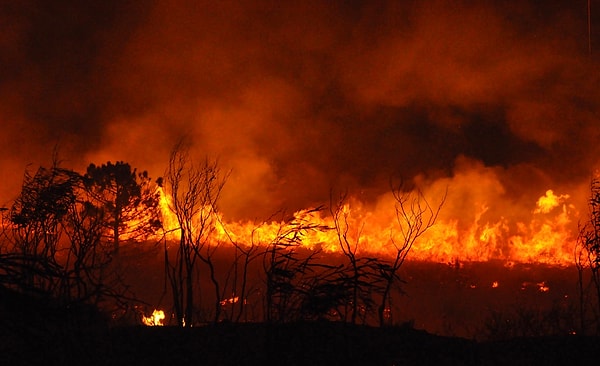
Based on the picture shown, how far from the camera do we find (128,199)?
30594mm

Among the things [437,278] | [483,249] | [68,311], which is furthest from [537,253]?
[68,311]

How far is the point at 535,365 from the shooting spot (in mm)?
9102

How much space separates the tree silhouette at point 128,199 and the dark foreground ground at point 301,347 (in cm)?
2107

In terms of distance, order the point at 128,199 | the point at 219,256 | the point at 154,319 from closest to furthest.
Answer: the point at 154,319 → the point at 128,199 → the point at 219,256

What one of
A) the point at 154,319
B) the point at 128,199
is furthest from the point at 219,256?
the point at 154,319

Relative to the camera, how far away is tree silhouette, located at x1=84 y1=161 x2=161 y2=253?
3005 centimetres

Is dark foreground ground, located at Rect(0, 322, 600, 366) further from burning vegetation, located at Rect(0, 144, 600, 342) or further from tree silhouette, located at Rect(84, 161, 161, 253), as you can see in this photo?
tree silhouette, located at Rect(84, 161, 161, 253)

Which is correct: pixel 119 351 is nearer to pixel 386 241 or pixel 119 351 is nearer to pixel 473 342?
pixel 473 342

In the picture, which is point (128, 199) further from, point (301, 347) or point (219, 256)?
point (301, 347)

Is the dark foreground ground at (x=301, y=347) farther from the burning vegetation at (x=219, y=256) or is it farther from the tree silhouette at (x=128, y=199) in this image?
the tree silhouette at (x=128, y=199)

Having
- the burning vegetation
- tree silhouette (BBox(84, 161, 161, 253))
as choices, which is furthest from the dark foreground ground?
tree silhouette (BBox(84, 161, 161, 253))

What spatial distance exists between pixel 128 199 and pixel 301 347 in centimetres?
2463

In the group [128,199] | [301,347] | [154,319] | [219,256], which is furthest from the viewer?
[219,256]

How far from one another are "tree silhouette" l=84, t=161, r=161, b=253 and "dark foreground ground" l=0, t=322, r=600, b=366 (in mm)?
21065
